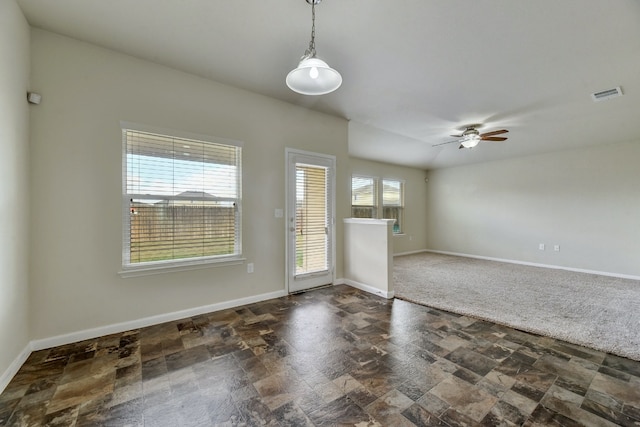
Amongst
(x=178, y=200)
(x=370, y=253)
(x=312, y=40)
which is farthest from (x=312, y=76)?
(x=370, y=253)

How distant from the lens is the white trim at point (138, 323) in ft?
7.75

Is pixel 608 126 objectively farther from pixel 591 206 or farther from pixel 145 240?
pixel 145 240

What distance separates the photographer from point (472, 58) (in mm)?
Result: 2729

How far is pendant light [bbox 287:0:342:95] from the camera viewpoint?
6.17 feet

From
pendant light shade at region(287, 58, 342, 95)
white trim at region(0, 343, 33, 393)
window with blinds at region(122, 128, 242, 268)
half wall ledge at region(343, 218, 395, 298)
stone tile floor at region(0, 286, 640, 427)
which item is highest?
pendant light shade at region(287, 58, 342, 95)

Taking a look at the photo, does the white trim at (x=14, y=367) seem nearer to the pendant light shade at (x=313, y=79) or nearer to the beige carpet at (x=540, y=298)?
the pendant light shade at (x=313, y=79)

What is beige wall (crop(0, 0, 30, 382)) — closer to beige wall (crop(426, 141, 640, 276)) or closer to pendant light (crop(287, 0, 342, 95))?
pendant light (crop(287, 0, 342, 95))

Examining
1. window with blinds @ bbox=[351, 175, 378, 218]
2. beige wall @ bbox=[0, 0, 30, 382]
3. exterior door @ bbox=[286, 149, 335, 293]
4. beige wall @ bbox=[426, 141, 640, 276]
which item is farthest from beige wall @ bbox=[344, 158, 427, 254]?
beige wall @ bbox=[0, 0, 30, 382]

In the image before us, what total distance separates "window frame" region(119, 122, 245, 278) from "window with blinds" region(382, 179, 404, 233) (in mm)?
4579

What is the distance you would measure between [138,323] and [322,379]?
2.05 m

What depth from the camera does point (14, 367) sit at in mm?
1981

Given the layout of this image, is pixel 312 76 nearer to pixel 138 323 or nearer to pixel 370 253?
pixel 370 253

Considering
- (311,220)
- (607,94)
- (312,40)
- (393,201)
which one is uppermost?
(607,94)

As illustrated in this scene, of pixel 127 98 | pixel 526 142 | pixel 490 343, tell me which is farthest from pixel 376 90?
pixel 526 142
